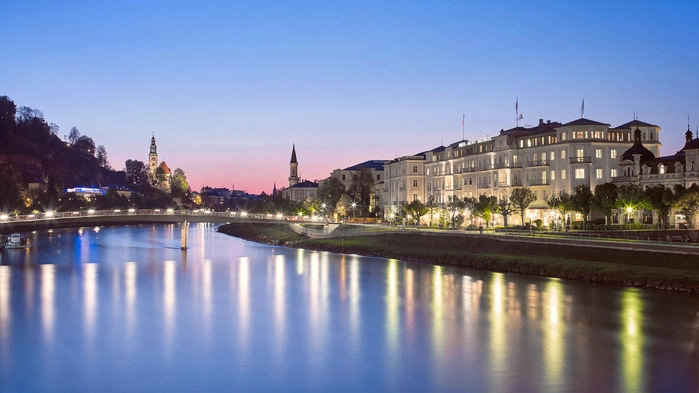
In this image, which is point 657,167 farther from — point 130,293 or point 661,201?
point 130,293

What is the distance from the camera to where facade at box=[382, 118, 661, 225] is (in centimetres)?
7769

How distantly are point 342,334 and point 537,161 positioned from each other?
181 feet

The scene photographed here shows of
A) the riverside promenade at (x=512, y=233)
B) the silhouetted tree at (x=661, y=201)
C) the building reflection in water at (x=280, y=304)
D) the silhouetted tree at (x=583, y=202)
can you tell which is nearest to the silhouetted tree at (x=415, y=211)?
the riverside promenade at (x=512, y=233)

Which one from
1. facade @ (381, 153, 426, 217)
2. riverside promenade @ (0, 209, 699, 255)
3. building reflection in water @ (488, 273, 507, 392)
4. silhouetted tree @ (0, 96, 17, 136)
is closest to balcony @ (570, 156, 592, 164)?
riverside promenade @ (0, 209, 699, 255)

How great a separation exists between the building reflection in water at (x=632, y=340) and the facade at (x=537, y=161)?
3779 cm

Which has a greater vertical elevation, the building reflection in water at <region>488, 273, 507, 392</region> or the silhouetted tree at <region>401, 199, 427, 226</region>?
the silhouetted tree at <region>401, 199, 427, 226</region>

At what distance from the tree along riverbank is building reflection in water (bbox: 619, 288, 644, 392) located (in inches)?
94.0

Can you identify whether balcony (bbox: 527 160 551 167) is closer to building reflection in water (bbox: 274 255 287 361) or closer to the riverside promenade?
the riverside promenade

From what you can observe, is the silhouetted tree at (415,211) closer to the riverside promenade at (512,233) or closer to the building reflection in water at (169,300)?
the riverside promenade at (512,233)

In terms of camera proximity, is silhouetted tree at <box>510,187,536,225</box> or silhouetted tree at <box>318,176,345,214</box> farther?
silhouetted tree at <box>318,176,345,214</box>

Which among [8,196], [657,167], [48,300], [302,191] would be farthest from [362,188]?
[48,300]

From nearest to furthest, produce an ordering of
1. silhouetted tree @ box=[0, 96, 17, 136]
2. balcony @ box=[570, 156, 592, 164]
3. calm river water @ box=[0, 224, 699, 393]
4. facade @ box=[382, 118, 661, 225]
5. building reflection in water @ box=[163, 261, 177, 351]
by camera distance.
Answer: calm river water @ box=[0, 224, 699, 393], building reflection in water @ box=[163, 261, 177, 351], balcony @ box=[570, 156, 592, 164], facade @ box=[382, 118, 661, 225], silhouetted tree @ box=[0, 96, 17, 136]

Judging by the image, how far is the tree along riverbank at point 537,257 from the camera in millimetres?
42875

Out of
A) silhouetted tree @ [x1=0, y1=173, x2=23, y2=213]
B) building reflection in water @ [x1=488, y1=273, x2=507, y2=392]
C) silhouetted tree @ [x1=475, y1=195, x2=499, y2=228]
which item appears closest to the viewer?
building reflection in water @ [x1=488, y1=273, x2=507, y2=392]
